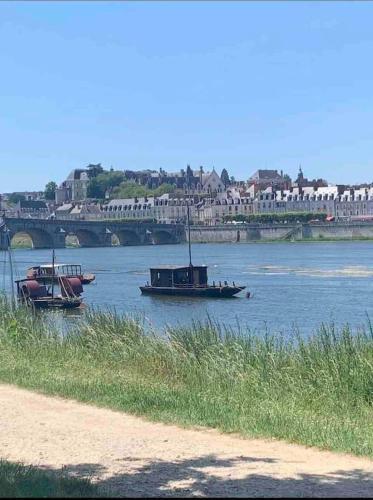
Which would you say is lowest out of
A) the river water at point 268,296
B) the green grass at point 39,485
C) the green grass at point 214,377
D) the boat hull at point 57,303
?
the river water at point 268,296

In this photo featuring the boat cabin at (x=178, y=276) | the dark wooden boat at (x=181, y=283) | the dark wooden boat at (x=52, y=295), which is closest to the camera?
the dark wooden boat at (x=52, y=295)

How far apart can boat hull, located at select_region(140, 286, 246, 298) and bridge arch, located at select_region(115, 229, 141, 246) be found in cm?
8965

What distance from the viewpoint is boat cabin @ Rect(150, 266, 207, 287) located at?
186 feet

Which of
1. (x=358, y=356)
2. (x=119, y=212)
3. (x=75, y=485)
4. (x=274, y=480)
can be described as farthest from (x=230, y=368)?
(x=119, y=212)

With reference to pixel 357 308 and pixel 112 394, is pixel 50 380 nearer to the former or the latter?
pixel 112 394

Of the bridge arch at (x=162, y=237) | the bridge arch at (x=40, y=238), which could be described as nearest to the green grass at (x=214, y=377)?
the bridge arch at (x=40, y=238)

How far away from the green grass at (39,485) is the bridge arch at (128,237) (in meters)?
137

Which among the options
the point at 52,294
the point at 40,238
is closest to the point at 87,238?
the point at 40,238

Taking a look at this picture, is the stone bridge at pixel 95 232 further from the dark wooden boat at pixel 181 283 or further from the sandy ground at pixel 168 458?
the sandy ground at pixel 168 458

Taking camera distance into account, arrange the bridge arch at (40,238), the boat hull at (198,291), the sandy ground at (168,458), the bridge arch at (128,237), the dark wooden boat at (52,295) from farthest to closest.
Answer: the bridge arch at (128,237) < the bridge arch at (40,238) < the boat hull at (198,291) < the dark wooden boat at (52,295) < the sandy ground at (168,458)

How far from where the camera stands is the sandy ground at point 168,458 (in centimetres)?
855

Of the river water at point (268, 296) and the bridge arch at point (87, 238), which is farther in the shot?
the bridge arch at point (87, 238)

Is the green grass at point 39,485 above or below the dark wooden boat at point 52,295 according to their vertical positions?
above

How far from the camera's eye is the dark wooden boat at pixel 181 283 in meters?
54.9
